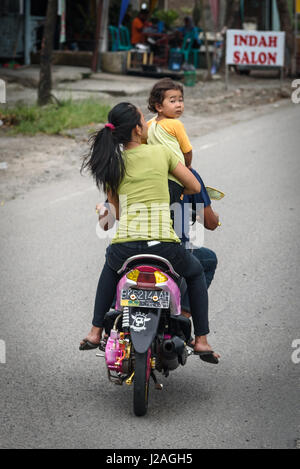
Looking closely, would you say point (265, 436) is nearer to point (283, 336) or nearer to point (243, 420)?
point (243, 420)

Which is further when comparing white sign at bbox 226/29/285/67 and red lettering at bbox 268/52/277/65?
red lettering at bbox 268/52/277/65

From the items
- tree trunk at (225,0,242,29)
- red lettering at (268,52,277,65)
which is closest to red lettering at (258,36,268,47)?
red lettering at (268,52,277,65)

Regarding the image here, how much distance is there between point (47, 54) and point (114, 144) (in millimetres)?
11517

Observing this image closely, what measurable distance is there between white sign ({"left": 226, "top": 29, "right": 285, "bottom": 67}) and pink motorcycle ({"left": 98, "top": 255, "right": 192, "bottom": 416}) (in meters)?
16.0

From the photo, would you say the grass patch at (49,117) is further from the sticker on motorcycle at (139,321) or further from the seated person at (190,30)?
the seated person at (190,30)

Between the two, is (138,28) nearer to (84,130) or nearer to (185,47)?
(185,47)

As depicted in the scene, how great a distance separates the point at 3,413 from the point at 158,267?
45.2 inches

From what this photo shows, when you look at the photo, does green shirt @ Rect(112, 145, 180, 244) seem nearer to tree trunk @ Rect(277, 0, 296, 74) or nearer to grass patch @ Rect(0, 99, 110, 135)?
grass patch @ Rect(0, 99, 110, 135)

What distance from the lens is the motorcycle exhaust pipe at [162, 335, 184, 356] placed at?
426cm

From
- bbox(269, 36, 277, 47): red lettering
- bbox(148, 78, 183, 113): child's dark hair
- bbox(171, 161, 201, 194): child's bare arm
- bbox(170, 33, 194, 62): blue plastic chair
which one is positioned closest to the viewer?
bbox(171, 161, 201, 194): child's bare arm

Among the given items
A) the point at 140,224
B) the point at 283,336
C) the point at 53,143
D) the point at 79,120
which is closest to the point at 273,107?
the point at 79,120

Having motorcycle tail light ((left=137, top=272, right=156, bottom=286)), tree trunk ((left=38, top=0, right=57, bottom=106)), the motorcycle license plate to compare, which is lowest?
the motorcycle license plate

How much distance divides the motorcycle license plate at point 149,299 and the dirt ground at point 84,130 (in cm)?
565

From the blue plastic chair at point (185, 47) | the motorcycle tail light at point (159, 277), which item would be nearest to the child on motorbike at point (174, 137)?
the motorcycle tail light at point (159, 277)
